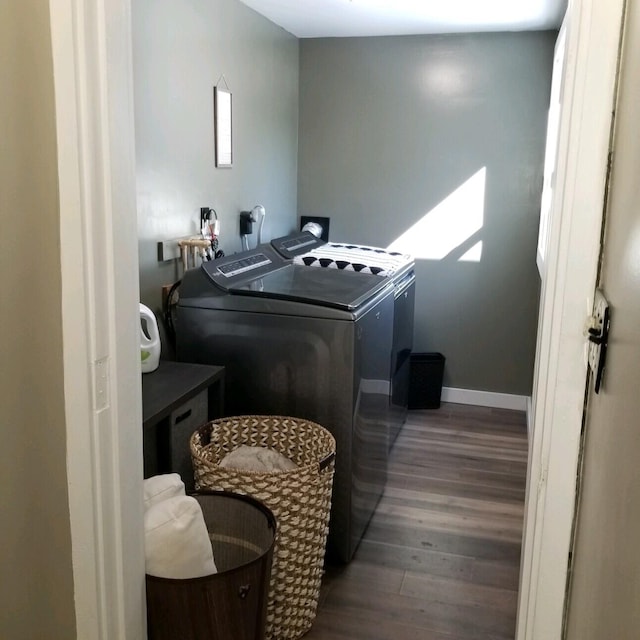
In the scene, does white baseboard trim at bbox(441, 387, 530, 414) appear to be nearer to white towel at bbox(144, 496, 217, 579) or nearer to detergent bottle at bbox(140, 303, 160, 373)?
detergent bottle at bbox(140, 303, 160, 373)

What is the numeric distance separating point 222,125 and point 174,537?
80.3 inches

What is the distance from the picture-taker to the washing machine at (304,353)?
95.3 inches

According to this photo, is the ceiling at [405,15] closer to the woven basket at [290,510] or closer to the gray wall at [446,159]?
the gray wall at [446,159]

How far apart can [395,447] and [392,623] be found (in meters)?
1.46

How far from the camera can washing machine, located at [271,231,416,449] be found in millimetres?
3236

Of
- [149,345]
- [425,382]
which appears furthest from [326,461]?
[425,382]

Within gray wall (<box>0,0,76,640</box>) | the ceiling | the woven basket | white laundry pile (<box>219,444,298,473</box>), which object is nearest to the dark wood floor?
the woven basket

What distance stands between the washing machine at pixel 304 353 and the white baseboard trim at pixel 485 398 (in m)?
1.64

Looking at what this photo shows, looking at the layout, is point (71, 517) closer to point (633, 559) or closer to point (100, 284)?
point (100, 284)

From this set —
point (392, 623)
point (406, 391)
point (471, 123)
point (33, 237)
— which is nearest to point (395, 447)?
point (406, 391)

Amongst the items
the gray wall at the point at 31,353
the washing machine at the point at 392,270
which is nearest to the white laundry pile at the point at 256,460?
the gray wall at the point at 31,353

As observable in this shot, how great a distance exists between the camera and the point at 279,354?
2506 millimetres

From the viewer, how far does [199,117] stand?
2.91 m

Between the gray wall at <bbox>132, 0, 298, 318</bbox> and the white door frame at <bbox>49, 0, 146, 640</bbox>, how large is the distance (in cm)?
124
